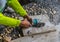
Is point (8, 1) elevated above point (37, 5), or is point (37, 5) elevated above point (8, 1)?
point (8, 1)

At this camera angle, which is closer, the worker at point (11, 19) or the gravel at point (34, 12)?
the worker at point (11, 19)

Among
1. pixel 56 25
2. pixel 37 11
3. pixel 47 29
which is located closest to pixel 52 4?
pixel 37 11

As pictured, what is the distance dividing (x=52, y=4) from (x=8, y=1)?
47.1 inches

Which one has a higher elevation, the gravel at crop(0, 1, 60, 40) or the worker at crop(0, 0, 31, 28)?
the worker at crop(0, 0, 31, 28)

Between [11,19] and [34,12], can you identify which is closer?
[11,19]

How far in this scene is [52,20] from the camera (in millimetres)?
3061

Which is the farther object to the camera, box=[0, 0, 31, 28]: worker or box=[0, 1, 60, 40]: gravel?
box=[0, 1, 60, 40]: gravel

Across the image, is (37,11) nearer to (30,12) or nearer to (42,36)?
(30,12)

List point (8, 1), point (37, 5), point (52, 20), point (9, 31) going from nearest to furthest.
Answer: point (8, 1) → point (9, 31) → point (52, 20) → point (37, 5)

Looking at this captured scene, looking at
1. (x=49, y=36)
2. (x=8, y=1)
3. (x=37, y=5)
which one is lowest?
(x=49, y=36)

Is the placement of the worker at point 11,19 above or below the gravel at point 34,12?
above

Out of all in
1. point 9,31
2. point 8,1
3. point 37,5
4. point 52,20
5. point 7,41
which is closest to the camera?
point 8,1

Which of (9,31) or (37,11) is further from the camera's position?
(37,11)

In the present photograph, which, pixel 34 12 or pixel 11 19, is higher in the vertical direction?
pixel 11 19
